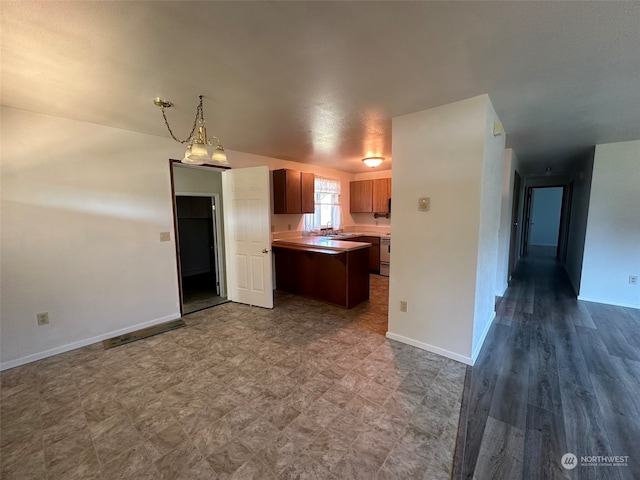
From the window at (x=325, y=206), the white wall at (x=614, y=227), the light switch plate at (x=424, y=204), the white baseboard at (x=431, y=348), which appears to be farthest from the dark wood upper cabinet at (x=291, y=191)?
the white wall at (x=614, y=227)

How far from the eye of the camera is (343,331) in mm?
3123

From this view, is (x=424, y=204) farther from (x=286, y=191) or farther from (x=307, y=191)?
(x=307, y=191)

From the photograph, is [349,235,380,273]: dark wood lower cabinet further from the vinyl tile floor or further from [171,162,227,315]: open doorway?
the vinyl tile floor

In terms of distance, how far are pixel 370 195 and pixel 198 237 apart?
4.16m

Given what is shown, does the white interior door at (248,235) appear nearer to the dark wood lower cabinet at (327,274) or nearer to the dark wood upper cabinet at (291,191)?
the dark wood lower cabinet at (327,274)

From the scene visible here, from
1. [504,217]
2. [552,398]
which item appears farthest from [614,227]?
[552,398]

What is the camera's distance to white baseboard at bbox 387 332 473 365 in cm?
246

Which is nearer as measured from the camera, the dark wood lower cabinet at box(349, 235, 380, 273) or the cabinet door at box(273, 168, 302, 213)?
the cabinet door at box(273, 168, 302, 213)

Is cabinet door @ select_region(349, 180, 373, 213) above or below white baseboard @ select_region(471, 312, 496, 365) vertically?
above

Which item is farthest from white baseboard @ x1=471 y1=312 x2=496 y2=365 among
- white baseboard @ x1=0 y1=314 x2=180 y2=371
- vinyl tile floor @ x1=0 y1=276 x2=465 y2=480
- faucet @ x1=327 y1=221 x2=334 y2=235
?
white baseboard @ x1=0 y1=314 x2=180 y2=371

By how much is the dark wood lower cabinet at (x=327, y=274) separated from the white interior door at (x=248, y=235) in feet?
2.02

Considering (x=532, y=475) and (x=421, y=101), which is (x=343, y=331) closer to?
(x=532, y=475)

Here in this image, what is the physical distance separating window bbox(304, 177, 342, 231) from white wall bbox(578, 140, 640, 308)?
4338mm

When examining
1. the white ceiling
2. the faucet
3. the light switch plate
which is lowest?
the faucet
